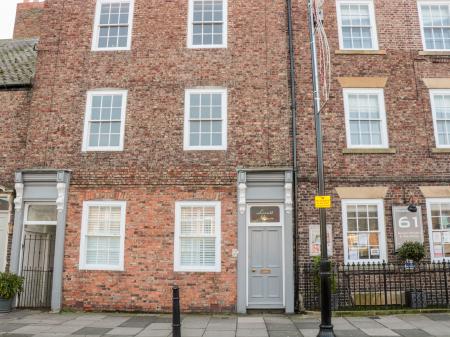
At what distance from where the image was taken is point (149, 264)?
11.8 metres

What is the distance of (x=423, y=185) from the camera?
12.2m

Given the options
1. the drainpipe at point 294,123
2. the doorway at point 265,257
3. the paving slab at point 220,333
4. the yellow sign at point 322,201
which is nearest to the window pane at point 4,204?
the doorway at point 265,257

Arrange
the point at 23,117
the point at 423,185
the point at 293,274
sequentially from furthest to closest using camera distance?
1. the point at 23,117
2. the point at 423,185
3. the point at 293,274

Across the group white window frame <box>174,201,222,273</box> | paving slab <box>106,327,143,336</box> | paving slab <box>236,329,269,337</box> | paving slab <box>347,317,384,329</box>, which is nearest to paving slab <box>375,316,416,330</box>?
paving slab <box>347,317,384,329</box>

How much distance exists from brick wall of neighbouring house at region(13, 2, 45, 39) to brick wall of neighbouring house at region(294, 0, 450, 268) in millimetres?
13671

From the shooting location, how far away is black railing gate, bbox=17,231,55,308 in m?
12.5

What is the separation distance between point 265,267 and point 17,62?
37.9 feet

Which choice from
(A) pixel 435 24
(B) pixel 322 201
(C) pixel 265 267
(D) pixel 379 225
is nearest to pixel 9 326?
(C) pixel 265 267

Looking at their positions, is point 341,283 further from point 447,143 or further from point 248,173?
point 447,143

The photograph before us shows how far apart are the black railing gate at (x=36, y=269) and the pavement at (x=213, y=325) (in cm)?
130

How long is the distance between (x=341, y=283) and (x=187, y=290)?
14.4 ft

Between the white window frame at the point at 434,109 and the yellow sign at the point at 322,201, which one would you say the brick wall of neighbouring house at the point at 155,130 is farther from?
the white window frame at the point at 434,109

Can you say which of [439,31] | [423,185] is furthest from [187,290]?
[439,31]

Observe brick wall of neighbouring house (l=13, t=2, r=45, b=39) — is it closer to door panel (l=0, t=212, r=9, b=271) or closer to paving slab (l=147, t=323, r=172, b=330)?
door panel (l=0, t=212, r=9, b=271)
